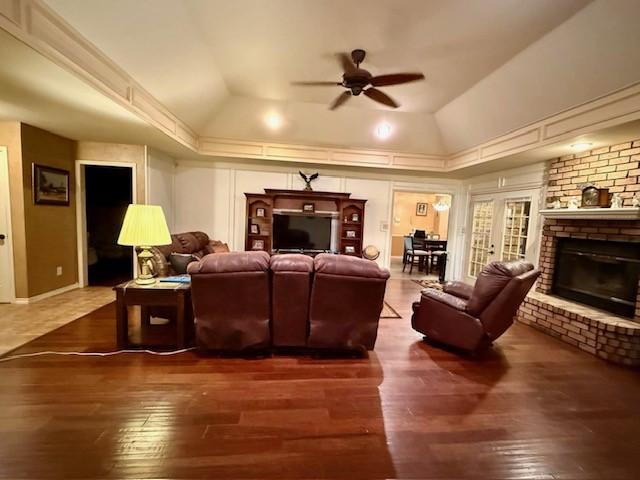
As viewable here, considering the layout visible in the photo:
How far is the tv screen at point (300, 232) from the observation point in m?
6.07

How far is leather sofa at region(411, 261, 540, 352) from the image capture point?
2635 millimetres

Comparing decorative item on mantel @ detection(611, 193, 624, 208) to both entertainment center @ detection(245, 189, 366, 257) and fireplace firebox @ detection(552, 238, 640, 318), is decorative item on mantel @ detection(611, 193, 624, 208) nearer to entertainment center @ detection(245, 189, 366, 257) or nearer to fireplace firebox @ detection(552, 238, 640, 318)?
fireplace firebox @ detection(552, 238, 640, 318)

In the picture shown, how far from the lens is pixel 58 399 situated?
1947mm

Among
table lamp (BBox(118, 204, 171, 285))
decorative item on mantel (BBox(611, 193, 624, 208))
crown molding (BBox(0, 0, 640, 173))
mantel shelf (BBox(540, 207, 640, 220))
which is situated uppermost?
crown molding (BBox(0, 0, 640, 173))

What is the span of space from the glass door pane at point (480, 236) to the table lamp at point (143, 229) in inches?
223

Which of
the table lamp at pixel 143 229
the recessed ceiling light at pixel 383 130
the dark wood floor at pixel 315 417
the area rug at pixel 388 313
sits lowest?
the area rug at pixel 388 313

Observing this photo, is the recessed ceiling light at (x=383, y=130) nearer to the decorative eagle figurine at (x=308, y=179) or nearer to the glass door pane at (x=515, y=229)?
the decorative eagle figurine at (x=308, y=179)

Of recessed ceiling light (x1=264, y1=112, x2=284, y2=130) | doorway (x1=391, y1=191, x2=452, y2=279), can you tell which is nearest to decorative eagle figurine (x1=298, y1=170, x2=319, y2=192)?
recessed ceiling light (x1=264, y1=112, x2=284, y2=130)

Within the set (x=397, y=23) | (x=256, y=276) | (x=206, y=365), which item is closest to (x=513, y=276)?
(x=256, y=276)

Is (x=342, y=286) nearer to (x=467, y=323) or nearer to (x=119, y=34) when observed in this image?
(x=467, y=323)

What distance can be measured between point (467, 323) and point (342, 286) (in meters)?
1.34

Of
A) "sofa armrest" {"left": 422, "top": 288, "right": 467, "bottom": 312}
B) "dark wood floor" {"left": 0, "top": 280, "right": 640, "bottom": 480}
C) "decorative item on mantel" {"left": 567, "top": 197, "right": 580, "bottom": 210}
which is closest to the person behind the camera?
"dark wood floor" {"left": 0, "top": 280, "right": 640, "bottom": 480}

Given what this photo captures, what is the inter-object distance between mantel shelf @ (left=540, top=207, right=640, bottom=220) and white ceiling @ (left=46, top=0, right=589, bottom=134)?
2.03 metres

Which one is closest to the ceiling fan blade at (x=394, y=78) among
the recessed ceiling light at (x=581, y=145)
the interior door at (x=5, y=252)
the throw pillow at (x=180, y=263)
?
the recessed ceiling light at (x=581, y=145)
